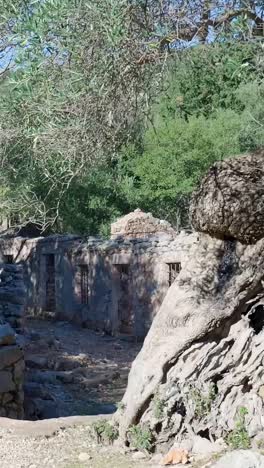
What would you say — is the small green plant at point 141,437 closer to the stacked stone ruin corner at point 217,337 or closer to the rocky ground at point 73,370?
the stacked stone ruin corner at point 217,337

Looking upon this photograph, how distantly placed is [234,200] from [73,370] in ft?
32.4

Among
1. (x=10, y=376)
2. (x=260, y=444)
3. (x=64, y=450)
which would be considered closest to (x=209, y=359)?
(x=260, y=444)

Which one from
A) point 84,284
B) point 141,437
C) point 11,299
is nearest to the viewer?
point 141,437


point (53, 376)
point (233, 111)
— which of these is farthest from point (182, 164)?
point (53, 376)

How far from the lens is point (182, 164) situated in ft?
78.4

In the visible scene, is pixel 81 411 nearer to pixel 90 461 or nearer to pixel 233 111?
pixel 90 461

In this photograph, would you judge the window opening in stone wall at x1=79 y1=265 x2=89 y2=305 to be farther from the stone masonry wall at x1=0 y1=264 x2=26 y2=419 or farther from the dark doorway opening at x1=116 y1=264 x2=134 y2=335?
the stone masonry wall at x1=0 y1=264 x2=26 y2=419

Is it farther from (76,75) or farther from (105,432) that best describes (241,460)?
(76,75)

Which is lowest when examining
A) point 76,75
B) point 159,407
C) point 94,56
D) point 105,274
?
point 159,407

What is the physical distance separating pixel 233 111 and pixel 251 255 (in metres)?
20.6

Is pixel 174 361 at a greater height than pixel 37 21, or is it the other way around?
pixel 37 21

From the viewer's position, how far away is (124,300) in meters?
20.7

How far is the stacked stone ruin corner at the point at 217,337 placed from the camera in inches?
204

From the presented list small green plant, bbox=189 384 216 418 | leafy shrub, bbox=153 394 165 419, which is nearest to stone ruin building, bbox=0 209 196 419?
leafy shrub, bbox=153 394 165 419
